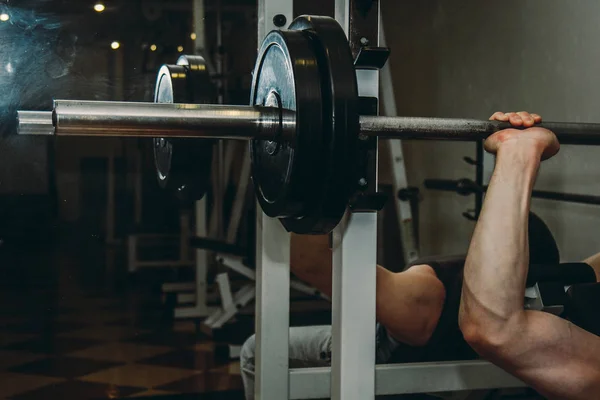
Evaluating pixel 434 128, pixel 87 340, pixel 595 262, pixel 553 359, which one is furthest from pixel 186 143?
pixel 87 340

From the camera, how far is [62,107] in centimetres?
91

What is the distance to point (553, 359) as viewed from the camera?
47.1 inches

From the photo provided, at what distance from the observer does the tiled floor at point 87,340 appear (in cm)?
231

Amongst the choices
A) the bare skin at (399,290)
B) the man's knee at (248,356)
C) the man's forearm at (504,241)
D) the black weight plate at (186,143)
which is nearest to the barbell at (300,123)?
the man's forearm at (504,241)

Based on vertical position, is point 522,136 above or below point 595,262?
above

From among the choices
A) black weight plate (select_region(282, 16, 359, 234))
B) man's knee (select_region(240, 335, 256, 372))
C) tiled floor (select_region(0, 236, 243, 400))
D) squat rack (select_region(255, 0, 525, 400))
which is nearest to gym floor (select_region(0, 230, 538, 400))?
tiled floor (select_region(0, 236, 243, 400))

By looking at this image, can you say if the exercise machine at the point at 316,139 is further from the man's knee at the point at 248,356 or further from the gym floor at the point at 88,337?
the gym floor at the point at 88,337

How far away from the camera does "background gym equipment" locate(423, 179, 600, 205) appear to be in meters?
1.59

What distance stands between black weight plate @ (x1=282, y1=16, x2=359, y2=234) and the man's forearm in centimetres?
28

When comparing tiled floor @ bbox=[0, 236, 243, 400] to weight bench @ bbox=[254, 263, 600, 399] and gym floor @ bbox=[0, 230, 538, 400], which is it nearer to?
gym floor @ bbox=[0, 230, 538, 400]

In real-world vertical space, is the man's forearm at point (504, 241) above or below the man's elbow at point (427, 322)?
above

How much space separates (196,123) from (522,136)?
1.67 ft

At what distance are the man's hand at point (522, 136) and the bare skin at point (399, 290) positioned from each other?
1.51 ft

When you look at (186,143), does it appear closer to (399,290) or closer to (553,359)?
(399,290)
